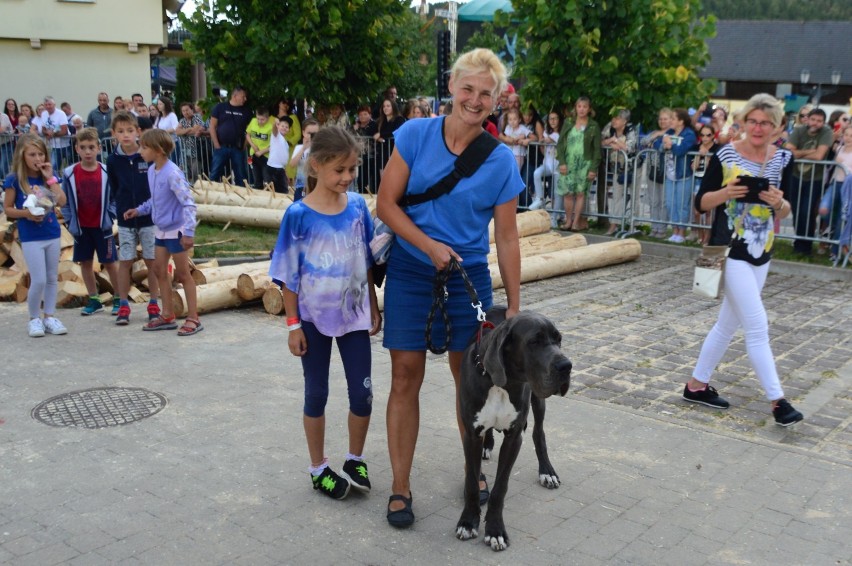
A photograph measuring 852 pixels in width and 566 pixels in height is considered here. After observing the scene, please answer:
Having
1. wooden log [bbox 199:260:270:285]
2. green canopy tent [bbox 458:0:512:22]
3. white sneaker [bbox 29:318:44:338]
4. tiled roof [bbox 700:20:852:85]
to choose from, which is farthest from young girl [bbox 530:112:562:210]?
tiled roof [bbox 700:20:852:85]

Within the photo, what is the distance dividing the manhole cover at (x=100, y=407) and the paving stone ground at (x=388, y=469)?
0.33 feet

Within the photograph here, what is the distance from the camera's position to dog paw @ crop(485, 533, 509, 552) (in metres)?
3.96

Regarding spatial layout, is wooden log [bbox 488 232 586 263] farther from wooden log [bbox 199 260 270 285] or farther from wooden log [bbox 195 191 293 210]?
wooden log [bbox 195 191 293 210]

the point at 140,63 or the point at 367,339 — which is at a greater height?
the point at 140,63

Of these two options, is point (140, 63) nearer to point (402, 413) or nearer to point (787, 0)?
point (402, 413)

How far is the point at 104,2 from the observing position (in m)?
27.5

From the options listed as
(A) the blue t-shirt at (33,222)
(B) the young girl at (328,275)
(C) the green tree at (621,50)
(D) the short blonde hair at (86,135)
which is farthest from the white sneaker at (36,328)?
(C) the green tree at (621,50)

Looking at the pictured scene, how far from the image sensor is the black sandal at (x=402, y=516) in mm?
4152

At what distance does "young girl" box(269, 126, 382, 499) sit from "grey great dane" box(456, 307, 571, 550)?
0.63 meters

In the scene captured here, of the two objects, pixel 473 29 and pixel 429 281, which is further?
pixel 473 29

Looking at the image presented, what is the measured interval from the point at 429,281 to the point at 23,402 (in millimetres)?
3300

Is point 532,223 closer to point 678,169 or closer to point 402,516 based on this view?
point 678,169

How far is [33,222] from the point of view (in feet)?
24.8

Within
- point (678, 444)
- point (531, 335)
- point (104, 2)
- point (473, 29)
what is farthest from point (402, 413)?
point (473, 29)
